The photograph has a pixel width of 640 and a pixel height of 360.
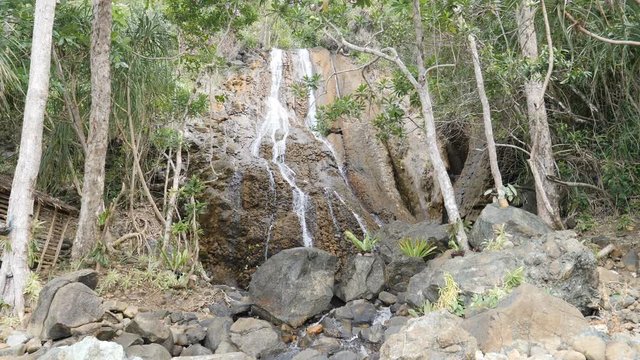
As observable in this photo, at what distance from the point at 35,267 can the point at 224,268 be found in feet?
9.86

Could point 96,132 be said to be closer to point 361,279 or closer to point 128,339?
point 128,339

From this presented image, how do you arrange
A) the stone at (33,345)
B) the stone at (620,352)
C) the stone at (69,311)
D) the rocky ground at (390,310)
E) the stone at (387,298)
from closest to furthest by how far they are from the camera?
the stone at (620,352), the rocky ground at (390,310), the stone at (33,345), the stone at (69,311), the stone at (387,298)

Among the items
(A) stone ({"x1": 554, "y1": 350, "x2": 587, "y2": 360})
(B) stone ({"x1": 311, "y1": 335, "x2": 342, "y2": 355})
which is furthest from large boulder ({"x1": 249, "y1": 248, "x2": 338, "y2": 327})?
(A) stone ({"x1": 554, "y1": 350, "x2": 587, "y2": 360})

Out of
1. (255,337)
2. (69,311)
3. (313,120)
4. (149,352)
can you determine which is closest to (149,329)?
(149,352)

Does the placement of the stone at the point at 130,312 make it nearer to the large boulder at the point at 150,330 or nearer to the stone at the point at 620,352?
the large boulder at the point at 150,330

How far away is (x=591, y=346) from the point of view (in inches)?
140

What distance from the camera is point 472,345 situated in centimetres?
367

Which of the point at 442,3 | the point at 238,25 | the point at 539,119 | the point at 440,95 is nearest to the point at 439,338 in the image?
the point at 539,119

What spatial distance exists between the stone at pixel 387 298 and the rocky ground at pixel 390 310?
0.04 ft

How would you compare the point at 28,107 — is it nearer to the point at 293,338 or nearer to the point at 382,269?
the point at 293,338

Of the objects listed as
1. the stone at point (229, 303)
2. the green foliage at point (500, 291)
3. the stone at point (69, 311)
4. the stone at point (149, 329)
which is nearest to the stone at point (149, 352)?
the stone at point (149, 329)

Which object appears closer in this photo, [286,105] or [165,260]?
[165,260]

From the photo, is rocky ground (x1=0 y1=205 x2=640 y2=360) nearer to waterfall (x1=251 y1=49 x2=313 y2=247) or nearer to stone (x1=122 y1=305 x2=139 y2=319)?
stone (x1=122 y1=305 x2=139 y2=319)

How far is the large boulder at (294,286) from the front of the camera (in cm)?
653
